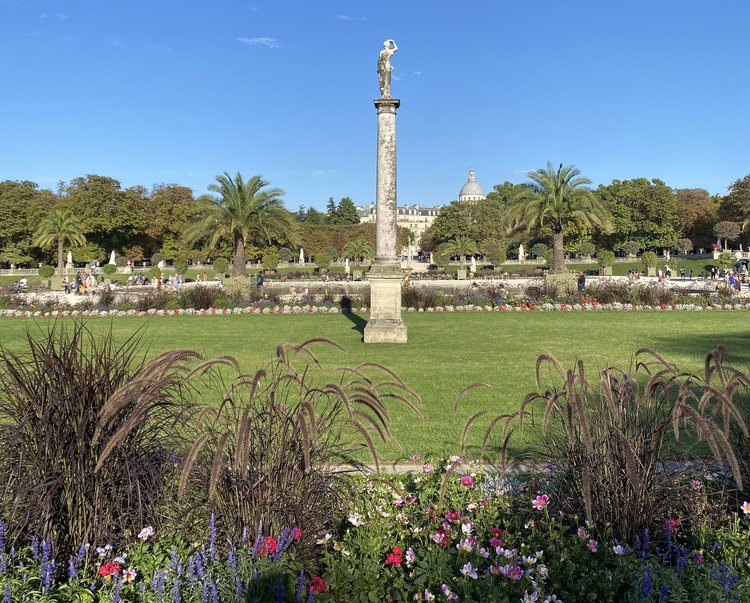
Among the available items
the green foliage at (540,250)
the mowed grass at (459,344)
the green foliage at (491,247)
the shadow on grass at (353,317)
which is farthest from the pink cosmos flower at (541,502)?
the green foliage at (540,250)

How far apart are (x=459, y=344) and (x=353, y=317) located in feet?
22.7

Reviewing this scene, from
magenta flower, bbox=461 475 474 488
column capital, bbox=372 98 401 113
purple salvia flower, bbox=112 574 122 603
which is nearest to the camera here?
purple salvia flower, bbox=112 574 122 603

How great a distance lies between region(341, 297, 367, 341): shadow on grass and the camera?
659 inches

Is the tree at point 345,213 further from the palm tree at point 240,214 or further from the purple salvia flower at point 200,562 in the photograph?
the purple salvia flower at point 200,562

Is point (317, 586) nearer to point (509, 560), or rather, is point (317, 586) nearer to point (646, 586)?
point (509, 560)

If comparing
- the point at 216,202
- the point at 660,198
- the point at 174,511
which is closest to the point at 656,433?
the point at 174,511

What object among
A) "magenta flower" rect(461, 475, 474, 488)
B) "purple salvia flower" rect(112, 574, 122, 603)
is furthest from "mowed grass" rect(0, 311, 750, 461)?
"purple salvia flower" rect(112, 574, 122, 603)

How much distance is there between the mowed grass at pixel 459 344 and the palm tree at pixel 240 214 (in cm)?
968

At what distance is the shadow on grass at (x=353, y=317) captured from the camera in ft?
54.9

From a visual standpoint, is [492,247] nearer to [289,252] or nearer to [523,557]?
[289,252]

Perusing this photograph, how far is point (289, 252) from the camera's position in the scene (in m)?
73.6

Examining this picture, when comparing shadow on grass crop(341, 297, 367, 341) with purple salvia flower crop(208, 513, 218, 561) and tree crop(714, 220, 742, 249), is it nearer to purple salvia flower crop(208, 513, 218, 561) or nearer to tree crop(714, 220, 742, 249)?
purple salvia flower crop(208, 513, 218, 561)

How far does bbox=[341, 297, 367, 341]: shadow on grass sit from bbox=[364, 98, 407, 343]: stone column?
759mm

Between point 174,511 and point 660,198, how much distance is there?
7954 centimetres
